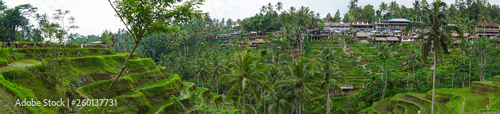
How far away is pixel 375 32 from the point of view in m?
87.6

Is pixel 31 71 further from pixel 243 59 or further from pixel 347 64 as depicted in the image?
pixel 347 64

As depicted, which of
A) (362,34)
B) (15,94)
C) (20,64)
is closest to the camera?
(15,94)

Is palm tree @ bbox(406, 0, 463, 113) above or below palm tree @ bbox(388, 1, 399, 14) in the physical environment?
below

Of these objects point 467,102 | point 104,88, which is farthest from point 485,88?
point 104,88

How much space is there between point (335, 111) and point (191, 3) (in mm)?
40228

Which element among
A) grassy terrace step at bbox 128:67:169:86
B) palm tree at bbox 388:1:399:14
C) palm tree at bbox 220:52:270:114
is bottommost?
grassy terrace step at bbox 128:67:169:86

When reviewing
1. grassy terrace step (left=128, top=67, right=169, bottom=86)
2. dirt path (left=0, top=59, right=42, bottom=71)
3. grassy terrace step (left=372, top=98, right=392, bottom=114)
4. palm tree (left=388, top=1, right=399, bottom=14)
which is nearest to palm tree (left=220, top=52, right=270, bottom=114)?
grassy terrace step (left=128, top=67, right=169, bottom=86)

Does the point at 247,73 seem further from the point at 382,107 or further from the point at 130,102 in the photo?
the point at 382,107

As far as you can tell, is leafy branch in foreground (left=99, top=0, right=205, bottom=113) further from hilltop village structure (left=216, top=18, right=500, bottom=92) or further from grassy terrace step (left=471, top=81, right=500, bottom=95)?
hilltop village structure (left=216, top=18, right=500, bottom=92)

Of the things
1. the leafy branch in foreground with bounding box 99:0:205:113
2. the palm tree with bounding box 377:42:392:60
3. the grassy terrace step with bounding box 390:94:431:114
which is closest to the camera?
the leafy branch in foreground with bounding box 99:0:205:113

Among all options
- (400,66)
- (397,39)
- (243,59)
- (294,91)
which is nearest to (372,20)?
(397,39)

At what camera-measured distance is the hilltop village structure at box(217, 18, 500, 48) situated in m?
76.0

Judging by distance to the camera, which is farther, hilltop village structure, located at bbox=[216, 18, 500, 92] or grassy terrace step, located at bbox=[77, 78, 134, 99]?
hilltop village structure, located at bbox=[216, 18, 500, 92]

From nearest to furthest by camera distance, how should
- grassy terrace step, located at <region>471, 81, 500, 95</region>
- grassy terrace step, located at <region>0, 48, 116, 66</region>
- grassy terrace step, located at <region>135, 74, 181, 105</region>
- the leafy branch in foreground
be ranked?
the leafy branch in foreground
grassy terrace step, located at <region>0, 48, 116, 66</region>
grassy terrace step, located at <region>471, 81, 500, 95</region>
grassy terrace step, located at <region>135, 74, 181, 105</region>
